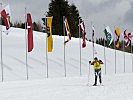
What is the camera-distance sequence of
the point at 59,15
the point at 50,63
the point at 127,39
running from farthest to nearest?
the point at 59,15 < the point at 127,39 < the point at 50,63

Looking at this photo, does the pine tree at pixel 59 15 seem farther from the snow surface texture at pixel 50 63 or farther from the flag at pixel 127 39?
the flag at pixel 127 39

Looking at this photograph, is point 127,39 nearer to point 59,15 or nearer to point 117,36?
point 117,36

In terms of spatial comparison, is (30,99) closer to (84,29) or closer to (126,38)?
(84,29)

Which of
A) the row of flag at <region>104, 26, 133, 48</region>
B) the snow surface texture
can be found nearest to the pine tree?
the snow surface texture

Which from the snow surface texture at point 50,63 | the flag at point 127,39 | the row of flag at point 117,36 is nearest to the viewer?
the snow surface texture at point 50,63

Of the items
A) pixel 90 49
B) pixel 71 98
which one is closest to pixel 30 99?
pixel 71 98

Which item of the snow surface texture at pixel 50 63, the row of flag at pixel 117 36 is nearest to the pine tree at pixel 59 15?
the snow surface texture at pixel 50 63

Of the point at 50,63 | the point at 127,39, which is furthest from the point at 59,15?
the point at 50,63

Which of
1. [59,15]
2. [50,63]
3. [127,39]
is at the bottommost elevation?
[50,63]

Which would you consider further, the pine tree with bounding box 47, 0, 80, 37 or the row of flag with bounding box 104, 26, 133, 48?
the pine tree with bounding box 47, 0, 80, 37

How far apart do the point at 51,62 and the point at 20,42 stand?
7.85m

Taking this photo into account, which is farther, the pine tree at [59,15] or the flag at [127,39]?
the pine tree at [59,15]

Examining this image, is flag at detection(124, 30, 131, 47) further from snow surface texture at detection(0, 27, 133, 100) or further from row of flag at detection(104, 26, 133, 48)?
snow surface texture at detection(0, 27, 133, 100)

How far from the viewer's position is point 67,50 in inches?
2116
